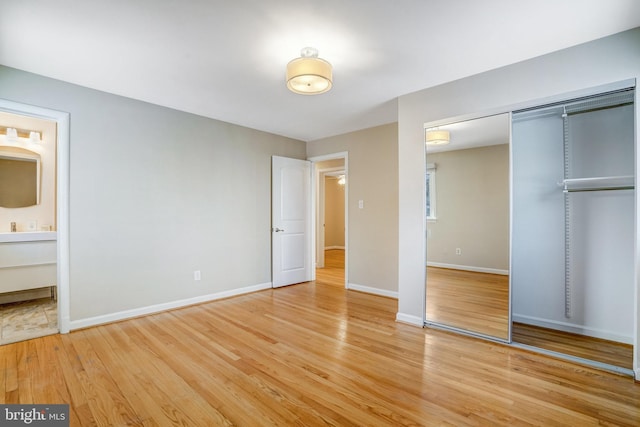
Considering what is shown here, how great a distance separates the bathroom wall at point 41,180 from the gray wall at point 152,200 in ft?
4.94

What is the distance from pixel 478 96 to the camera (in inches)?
109

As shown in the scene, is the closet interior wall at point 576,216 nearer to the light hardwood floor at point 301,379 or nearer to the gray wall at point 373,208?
the light hardwood floor at point 301,379

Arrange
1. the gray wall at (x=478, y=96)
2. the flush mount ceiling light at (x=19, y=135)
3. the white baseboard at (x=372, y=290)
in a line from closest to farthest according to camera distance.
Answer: the gray wall at (x=478, y=96)
the flush mount ceiling light at (x=19, y=135)
the white baseboard at (x=372, y=290)

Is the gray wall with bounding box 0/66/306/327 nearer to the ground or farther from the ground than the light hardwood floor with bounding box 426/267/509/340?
farther from the ground

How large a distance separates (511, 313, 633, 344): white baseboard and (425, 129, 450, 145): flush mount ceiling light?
6.26 ft

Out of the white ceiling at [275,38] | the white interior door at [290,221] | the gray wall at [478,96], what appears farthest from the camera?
the white interior door at [290,221]

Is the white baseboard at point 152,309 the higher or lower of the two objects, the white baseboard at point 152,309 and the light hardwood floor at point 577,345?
the higher

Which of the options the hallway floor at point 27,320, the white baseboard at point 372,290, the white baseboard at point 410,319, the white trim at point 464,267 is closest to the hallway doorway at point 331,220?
the white baseboard at point 372,290

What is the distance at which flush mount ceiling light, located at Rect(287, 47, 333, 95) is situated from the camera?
2.19 metres

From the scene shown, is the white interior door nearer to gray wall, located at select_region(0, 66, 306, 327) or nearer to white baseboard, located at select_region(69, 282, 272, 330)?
gray wall, located at select_region(0, 66, 306, 327)

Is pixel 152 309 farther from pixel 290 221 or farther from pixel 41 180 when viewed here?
pixel 41 180

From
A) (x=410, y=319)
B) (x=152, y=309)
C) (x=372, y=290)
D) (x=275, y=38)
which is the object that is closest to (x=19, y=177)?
(x=152, y=309)

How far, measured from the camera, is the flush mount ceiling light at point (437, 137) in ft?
9.93

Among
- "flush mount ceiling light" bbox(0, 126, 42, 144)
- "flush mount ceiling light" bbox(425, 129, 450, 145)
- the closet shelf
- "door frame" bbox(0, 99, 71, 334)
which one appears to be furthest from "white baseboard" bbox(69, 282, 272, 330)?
the closet shelf
